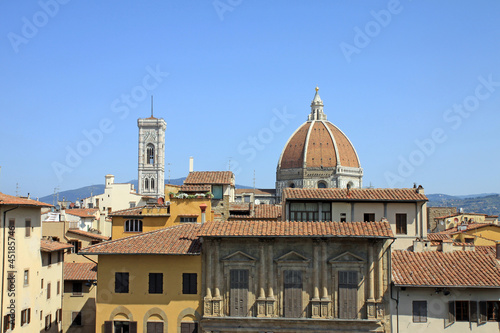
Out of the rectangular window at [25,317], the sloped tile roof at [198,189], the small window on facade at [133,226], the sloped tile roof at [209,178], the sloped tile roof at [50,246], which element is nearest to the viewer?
the rectangular window at [25,317]

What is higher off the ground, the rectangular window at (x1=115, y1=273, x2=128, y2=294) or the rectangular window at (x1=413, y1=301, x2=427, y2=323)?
the rectangular window at (x1=115, y1=273, x2=128, y2=294)

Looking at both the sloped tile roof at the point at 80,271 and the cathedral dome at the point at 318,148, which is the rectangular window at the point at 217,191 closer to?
the sloped tile roof at the point at 80,271

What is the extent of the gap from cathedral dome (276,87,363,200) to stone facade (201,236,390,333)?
132m

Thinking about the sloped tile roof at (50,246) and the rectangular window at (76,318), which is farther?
the rectangular window at (76,318)

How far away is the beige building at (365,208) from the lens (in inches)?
1379

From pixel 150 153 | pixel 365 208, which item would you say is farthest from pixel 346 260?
pixel 150 153

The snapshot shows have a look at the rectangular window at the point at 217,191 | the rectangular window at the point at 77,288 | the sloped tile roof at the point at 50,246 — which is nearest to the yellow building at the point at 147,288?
the sloped tile roof at the point at 50,246

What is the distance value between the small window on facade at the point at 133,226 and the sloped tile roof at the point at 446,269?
16893 millimetres

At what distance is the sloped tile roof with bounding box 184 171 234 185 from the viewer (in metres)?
45.0

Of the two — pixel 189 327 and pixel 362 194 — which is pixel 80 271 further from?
pixel 362 194

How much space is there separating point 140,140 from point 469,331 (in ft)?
561

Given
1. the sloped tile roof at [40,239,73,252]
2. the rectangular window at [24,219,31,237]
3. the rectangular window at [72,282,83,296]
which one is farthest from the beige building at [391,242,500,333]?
the rectangular window at [72,282,83,296]

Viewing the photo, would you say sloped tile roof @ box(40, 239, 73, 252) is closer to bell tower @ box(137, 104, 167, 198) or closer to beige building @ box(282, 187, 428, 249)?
beige building @ box(282, 187, 428, 249)

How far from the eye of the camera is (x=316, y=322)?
1078 inches
